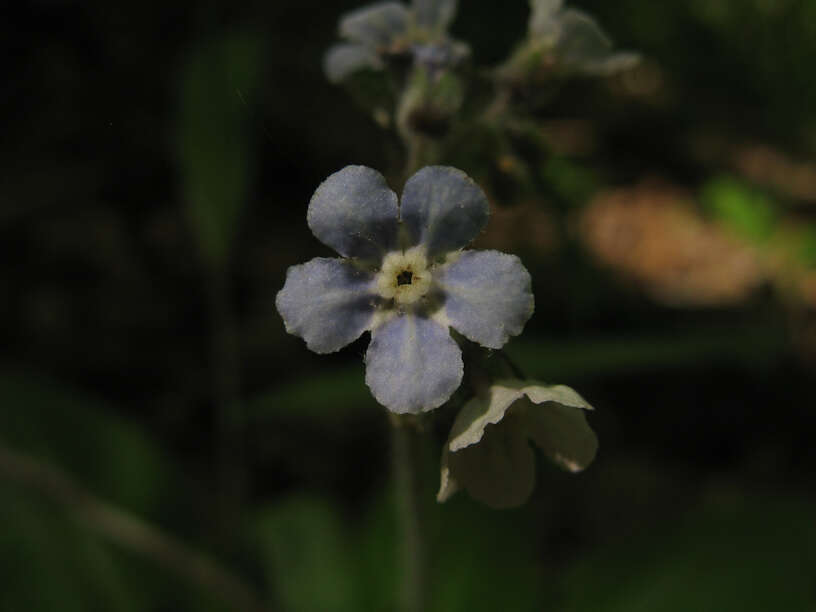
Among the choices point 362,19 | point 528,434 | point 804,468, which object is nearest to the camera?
point 528,434

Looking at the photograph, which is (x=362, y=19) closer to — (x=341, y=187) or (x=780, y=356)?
(x=341, y=187)

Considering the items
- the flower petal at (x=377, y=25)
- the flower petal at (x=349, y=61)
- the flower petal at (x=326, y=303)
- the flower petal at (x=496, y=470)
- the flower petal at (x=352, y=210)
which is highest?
the flower petal at (x=377, y=25)

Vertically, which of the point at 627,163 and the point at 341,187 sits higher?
the point at 627,163

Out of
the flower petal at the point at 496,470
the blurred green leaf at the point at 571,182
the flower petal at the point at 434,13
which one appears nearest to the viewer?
the flower petal at the point at 496,470

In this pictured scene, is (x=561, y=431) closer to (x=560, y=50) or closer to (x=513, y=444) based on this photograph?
(x=513, y=444)

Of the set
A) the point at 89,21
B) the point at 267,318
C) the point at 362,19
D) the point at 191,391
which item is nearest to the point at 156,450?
the point at 191,391

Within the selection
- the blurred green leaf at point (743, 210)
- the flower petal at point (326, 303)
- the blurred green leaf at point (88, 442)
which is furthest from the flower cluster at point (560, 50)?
the blurred green leaf at point (743, 210)

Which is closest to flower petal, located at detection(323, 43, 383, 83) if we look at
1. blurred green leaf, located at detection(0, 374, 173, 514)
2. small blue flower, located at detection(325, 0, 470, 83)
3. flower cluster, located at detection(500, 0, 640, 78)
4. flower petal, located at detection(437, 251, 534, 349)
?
small blue flower, located at detection(325, 0, 470, 83)

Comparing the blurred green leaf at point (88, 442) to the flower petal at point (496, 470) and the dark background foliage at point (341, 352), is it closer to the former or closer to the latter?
the dark background foliage at point (341, 352)

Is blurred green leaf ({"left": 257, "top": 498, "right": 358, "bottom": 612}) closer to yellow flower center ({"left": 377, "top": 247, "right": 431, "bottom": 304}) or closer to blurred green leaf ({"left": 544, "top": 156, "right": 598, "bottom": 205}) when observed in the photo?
blurred green leaf ({"left": 544, "top": 156, "right": 598, "bottom": 205})
